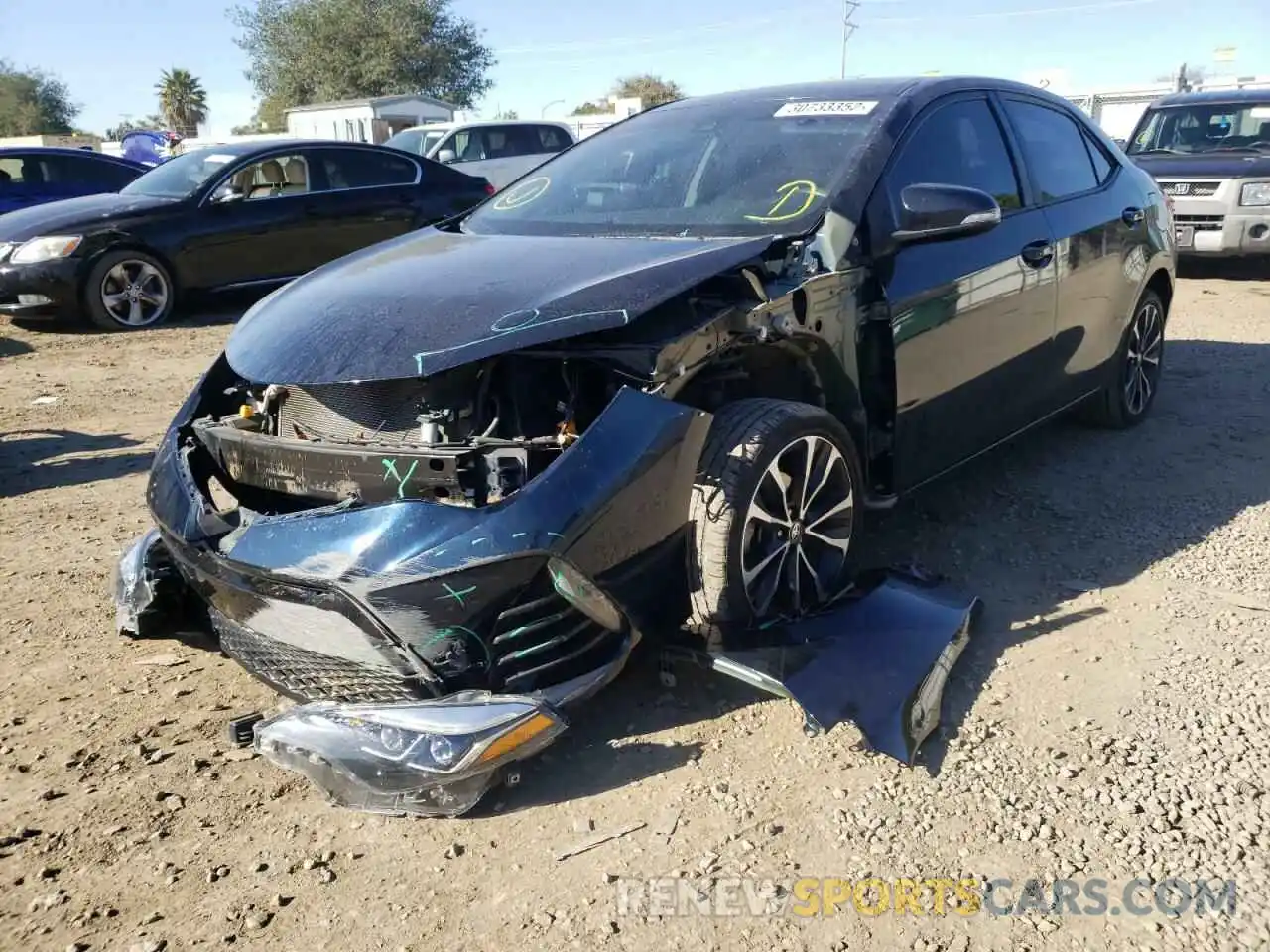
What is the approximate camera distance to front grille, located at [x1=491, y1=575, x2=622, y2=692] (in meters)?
2.55

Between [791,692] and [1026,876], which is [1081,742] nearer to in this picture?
[1026,876]

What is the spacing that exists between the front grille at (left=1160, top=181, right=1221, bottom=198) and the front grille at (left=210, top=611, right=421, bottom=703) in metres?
9.75

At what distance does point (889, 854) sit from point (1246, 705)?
4.23 feet

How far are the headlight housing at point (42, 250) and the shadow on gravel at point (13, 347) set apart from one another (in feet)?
2.12

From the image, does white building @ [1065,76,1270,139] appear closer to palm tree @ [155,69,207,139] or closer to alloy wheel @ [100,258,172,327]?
alloy wheel @ [100,258,172,327]

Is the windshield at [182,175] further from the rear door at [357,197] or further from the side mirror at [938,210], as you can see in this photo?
the side mirror at [938,210]

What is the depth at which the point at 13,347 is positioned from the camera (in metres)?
8.48

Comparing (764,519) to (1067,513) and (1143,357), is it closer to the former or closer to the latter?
(1067,513)

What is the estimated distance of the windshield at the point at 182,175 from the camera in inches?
368

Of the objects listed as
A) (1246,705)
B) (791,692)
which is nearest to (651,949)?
(791,692)

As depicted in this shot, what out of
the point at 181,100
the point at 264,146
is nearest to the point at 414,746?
the point at 264,146

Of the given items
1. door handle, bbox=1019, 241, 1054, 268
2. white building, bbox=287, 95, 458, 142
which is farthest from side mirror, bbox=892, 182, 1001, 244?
white building, bbox=287, 95, 458, 142

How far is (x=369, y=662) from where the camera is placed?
8.50 feet

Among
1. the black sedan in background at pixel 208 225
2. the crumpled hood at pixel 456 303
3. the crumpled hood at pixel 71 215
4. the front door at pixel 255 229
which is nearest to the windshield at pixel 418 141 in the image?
the black sedan in background at pixel 208 225
